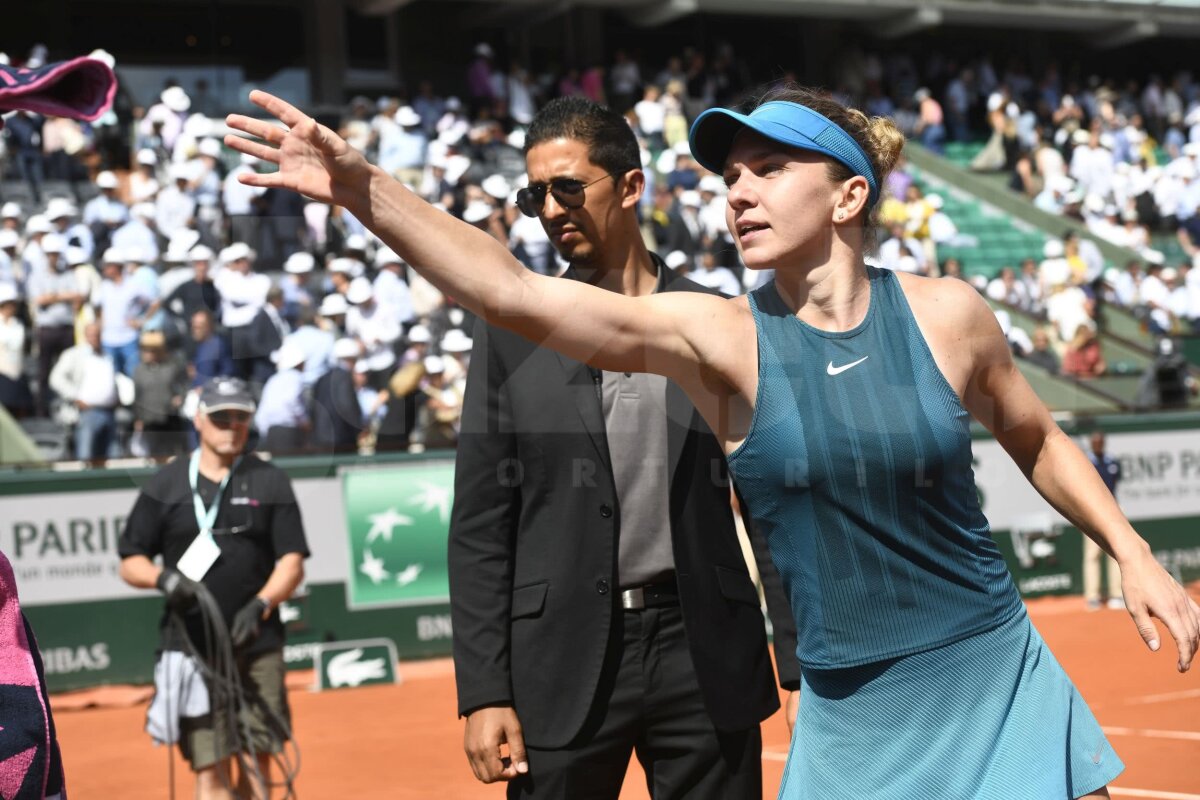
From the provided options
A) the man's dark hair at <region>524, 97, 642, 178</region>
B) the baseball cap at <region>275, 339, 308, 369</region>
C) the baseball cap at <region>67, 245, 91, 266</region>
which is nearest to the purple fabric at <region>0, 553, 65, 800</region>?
the man's dark hair at <region>524, 97, 642, 178</region>

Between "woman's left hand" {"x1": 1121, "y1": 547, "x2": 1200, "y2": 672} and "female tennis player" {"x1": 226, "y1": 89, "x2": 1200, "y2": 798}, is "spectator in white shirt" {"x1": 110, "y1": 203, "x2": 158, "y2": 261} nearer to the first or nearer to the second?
"female tennis player" {"x1": 226, "y1": 89, "x2": 1200, "y2": 798}

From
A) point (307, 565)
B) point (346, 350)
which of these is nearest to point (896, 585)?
point (307, 565)

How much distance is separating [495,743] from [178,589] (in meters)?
3.57

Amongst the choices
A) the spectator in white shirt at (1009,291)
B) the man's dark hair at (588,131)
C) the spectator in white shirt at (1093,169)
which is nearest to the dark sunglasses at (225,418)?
the man's dark hair at (588,131)

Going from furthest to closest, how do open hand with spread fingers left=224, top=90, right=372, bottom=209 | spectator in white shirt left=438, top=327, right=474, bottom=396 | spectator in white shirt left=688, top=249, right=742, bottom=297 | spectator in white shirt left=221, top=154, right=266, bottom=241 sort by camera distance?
spectator in white shirt left=688, top=249, right=742, bottom=297, spectator in white shirt left=221, top=154, right=266, bottom=241, spectator in white shirt left=438, top=327, right=474, bottom=396, open hand with spread fingers left=224, top=90, right=372, bottom=209

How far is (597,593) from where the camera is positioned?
3508mm

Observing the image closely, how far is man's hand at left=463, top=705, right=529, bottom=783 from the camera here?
3434 mm

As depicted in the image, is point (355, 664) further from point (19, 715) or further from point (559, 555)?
point (19, 715)

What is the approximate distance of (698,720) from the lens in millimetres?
3518

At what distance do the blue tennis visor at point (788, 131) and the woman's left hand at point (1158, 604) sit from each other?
0.90m

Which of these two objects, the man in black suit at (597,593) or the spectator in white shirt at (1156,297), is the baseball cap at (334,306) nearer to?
the man in black suit at (597,593)

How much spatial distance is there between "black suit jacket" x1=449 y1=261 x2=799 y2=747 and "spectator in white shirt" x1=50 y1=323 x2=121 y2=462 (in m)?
10.1

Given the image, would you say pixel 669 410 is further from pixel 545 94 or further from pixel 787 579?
pixel 545 94

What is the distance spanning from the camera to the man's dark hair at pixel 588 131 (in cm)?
402
